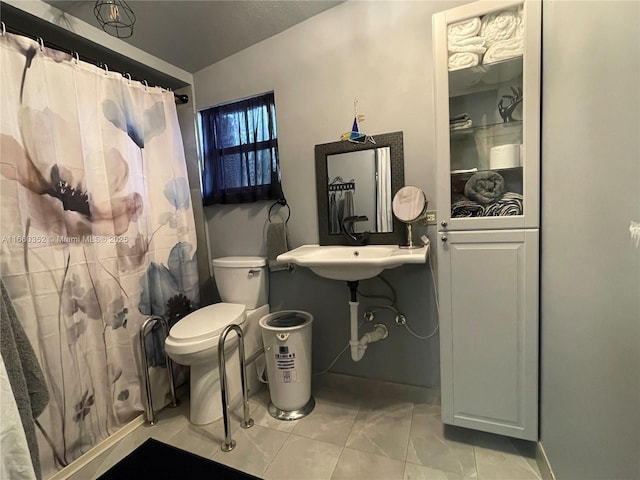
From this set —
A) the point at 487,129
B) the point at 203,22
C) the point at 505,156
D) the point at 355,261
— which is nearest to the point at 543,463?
the point at 355,261

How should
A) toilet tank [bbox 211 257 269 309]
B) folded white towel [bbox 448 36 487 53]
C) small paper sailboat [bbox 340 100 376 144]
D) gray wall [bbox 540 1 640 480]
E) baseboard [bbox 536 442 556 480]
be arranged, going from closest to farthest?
gray wall [bbox 540 1 640 480] → baseboard [bbox 536 442 556 480] → folded white towel [bbox 448 36 487 53] → small paper sailboat [bbox 340 100 376 144] → toilet tank [bbox 211 257 269 309]

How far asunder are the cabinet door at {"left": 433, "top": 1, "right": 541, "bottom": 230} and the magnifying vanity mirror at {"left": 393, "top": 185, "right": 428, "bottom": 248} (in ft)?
0.54

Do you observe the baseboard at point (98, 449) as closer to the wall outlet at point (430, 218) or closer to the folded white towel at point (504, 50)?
the wall outlet at point (430, 218)

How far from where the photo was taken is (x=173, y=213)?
180cm

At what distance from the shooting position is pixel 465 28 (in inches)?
47.3

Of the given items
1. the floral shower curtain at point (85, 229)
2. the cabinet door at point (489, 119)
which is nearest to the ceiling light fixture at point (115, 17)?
the floral shower curtain at point (85, 229)

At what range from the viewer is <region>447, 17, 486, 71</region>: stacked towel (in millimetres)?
1195

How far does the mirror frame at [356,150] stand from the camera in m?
1.57

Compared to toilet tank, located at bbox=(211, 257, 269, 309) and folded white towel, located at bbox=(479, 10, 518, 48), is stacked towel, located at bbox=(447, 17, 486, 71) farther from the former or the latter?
toilet tank, located at bbox=(211, 257, 269, 309)

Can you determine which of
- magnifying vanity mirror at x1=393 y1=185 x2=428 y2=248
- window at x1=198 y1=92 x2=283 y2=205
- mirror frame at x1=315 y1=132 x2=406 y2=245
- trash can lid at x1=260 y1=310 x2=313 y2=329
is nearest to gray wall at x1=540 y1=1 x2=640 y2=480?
magnifying vanity mirror at x1=393 y1=185 x2=428 y2=248

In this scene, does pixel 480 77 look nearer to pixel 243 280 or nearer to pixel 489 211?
pixel 489 211

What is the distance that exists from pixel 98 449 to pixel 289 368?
0.99 metres

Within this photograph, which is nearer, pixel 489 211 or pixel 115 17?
pixel 489 211

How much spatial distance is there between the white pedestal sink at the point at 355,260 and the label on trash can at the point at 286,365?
1.61ft
